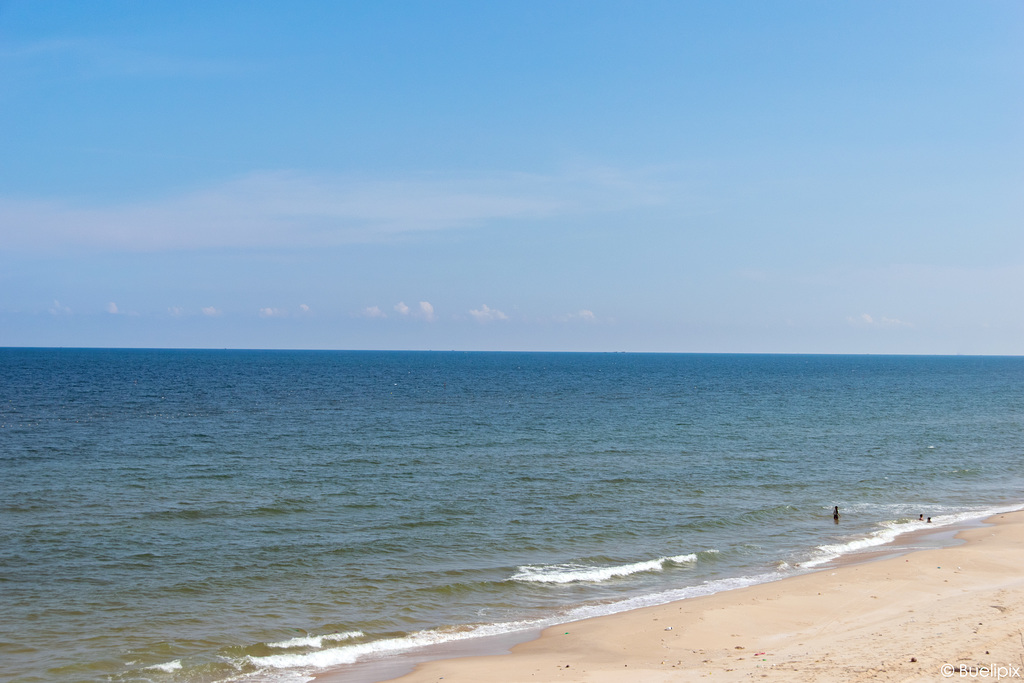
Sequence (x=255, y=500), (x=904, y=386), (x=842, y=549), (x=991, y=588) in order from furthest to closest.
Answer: (x=904, y=386) < (x=255, y=500) < (x=842, y=549) < (x=991, y=588)

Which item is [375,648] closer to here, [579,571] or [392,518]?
A: [579,571]

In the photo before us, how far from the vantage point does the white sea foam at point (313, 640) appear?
19.6 m

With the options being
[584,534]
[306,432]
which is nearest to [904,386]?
[306,432]

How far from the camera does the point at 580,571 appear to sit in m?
26.0

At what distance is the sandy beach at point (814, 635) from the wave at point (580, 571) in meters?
3.25

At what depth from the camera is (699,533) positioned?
3097 centimetres

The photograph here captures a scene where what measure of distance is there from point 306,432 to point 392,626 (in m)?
39.1

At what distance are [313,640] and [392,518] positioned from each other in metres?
12.0

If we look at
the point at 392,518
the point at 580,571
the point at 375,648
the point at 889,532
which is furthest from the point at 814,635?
the point at 392,518

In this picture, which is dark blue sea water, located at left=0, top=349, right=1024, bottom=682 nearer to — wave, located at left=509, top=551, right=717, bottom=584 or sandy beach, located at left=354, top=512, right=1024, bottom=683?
wave, located at left=509, top=551, right=717, bottom=584

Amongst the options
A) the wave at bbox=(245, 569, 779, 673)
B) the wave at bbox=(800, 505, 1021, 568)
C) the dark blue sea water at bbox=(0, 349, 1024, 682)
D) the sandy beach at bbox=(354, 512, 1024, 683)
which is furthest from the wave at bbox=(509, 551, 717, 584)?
the wave at bbox=(800, 505, 1021, 568)

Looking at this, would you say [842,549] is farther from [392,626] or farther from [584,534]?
[392,626]

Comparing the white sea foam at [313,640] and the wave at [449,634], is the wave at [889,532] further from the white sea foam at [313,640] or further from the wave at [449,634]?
the white sea foam at [313,640]

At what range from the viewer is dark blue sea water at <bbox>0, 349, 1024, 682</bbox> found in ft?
68.2
